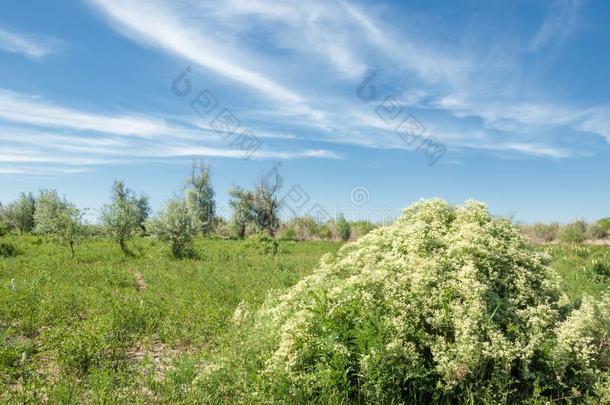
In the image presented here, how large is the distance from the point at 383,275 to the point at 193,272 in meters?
14.4

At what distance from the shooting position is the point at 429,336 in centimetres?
594

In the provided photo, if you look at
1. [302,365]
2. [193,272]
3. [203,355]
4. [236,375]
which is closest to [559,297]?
[302,365]

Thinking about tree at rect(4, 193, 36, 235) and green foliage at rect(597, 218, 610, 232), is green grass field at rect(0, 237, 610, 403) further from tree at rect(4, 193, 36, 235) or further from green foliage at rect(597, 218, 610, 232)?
tree at rect(4, 193, 36, 235)

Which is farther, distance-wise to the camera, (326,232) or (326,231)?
(326,231)

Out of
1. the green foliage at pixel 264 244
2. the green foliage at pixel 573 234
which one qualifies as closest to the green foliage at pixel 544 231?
the green foliage at pixel 573 234

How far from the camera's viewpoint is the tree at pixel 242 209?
66.9m

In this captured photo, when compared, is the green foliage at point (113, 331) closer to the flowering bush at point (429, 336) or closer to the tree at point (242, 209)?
the flowering bush at point (429, 336)

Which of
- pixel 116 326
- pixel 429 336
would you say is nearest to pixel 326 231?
pixel 116 326

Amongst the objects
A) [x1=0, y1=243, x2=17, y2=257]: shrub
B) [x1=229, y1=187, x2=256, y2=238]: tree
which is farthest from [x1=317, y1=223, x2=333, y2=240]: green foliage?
[x1=0, y1=243, x2=17, y2=257]: shrub

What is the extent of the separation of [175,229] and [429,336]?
2443 cm

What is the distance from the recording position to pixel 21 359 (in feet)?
26.0

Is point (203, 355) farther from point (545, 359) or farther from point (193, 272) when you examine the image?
point (193, 272)

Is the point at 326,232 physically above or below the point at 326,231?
below

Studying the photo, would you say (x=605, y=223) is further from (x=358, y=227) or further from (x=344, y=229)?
(x=344, y=229)
